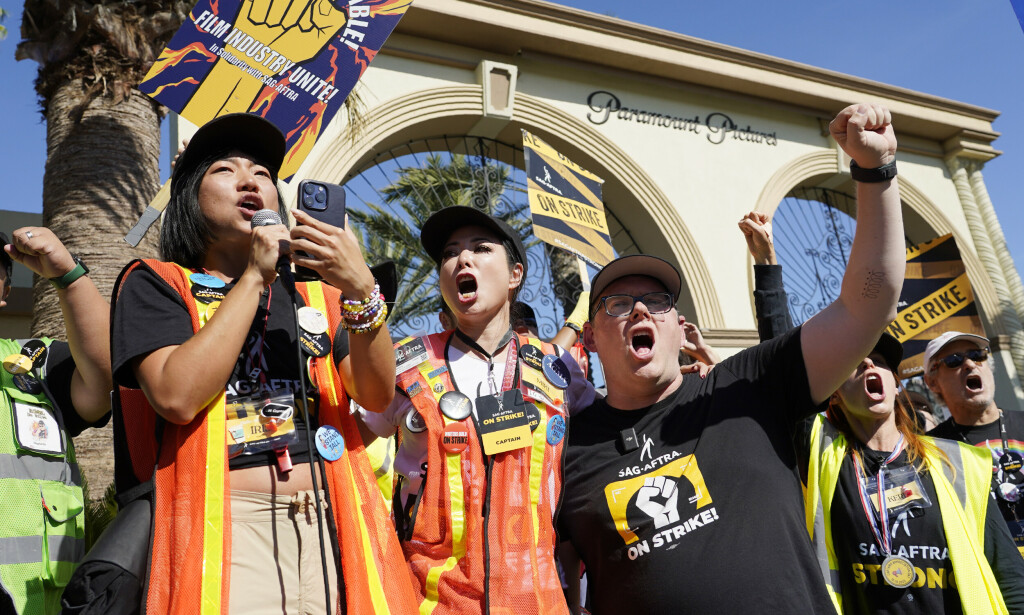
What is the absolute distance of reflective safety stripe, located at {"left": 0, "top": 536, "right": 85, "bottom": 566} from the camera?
255 centimetres

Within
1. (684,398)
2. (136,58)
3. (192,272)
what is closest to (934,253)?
(684,398)

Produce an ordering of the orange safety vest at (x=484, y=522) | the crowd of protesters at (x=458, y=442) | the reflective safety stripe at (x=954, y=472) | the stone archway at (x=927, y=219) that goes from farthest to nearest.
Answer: the stone archway at (x=927, y=219)
the reflective safety stripe at (x=954, y=472)
the orange safety vest at (x=484, y=522)
the crowd of protesters at (x=458, y=442)

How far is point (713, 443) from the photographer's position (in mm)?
2363

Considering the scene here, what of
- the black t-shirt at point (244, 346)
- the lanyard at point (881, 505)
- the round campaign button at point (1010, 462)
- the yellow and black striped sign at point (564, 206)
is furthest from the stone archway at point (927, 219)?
the black t-shirt at point (244, 346)

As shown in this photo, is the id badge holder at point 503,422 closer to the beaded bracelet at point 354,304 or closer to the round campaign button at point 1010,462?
the beaded bracelet at point 354,304

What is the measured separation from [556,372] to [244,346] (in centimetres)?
114

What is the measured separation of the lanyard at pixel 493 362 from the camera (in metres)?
2.70

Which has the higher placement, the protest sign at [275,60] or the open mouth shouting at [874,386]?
the protest sign at [275,60]

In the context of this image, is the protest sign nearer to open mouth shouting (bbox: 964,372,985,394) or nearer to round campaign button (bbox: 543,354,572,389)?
round campaign button (bbox: 543,354,572,389)

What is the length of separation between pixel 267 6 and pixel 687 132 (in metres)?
8.37

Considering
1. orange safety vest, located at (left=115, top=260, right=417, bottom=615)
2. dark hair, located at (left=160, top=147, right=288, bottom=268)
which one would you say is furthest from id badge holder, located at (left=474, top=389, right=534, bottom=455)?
dark hair, located at (left=160, top=147, right=288, bottom=268)

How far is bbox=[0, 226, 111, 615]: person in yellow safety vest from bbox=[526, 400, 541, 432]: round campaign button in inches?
53.1

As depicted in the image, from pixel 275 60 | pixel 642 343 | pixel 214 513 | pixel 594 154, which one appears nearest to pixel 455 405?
pixel 642 343

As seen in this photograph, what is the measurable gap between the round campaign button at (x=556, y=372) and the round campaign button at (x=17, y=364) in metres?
1.82
